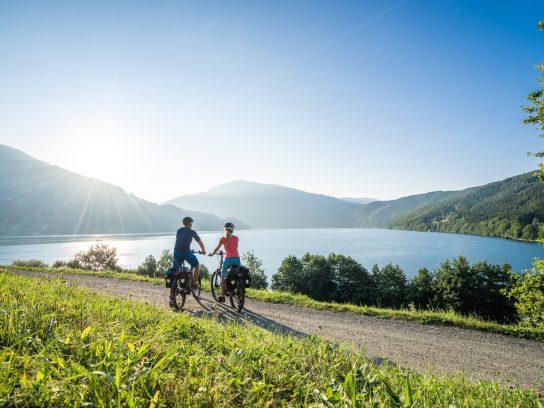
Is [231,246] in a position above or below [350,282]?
above

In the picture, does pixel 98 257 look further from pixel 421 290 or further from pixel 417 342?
pixel 421 290

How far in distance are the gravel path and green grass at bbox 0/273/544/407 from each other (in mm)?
1890

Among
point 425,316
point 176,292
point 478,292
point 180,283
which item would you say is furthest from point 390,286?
point 180,283

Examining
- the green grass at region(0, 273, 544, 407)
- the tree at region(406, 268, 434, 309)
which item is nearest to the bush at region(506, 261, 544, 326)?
the green grass at region(0, 273, 544, 407)

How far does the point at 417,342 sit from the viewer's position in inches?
301

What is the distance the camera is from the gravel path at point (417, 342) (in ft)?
19.5

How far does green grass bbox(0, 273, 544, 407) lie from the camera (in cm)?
202

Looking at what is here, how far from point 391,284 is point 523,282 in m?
36.6

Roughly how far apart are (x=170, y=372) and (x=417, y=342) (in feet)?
23.6

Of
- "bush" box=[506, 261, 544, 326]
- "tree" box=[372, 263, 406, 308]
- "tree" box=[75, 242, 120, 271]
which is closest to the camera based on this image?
"bush" box=[506, 261, 544, 326]

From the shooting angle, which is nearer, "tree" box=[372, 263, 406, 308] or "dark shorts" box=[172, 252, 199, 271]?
"dark shorts" box=[172, 252, 199, 271]

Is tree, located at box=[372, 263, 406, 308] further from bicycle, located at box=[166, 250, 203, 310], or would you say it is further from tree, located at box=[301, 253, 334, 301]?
bicycle, located at box=[166, 250, 203, 310]

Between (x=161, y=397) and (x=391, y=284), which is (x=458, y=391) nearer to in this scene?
(x=161, y=397)

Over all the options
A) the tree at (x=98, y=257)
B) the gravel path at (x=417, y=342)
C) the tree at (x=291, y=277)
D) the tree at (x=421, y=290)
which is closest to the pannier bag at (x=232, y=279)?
the gravel path at (x=417, y=342)
